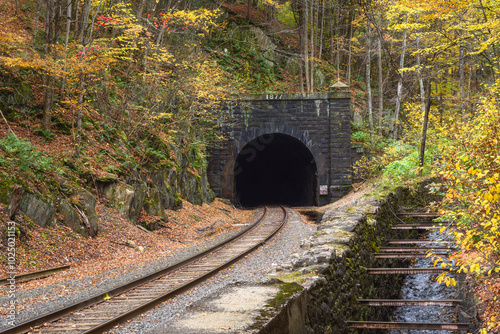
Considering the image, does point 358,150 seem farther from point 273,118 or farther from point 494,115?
point 494,115

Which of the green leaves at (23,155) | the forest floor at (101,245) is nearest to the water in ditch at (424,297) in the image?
the forest floor at (101,245)

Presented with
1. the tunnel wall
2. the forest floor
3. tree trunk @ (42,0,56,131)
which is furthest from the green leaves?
the tunnel wall

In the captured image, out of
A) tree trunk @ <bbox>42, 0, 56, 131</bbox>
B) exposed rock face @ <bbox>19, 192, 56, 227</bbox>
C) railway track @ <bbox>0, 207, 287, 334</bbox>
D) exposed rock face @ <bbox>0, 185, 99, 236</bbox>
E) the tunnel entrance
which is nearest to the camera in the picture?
railway track @ <bbox>0, 207, 287, 334</bbox>

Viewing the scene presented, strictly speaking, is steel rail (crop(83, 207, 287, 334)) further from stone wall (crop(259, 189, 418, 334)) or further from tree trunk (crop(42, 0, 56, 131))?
tree trunk (crop(42, 0, 56, 131))

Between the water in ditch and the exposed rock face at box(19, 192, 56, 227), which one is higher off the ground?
the exposed rock face at box(19, 192, 56, 227)

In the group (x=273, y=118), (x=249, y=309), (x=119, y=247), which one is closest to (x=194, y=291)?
(x=249, y=309)

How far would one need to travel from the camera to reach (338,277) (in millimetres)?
5363

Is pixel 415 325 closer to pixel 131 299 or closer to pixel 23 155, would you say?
pixel 131 299

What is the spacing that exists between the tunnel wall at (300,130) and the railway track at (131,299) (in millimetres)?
13880

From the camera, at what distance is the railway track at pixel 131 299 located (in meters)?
4.69

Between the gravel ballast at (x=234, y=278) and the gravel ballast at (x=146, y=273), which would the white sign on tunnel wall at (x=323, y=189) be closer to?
the gravel ballast at (x=234, y=278)

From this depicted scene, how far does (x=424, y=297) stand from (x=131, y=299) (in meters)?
6.20

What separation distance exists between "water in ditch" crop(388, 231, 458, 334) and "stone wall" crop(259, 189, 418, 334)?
298 millimetres

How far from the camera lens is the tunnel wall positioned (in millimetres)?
22781
